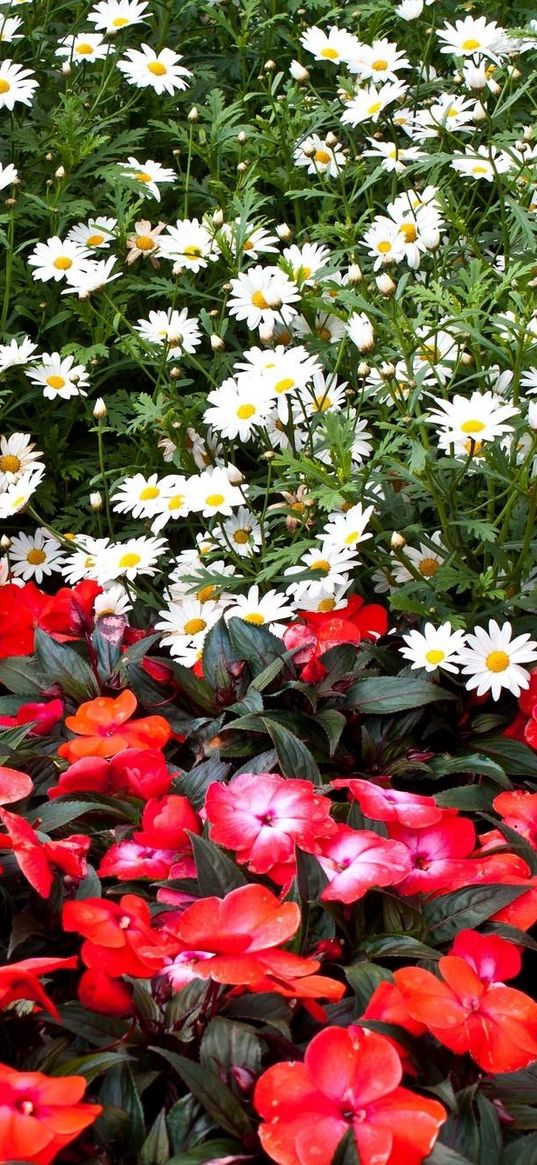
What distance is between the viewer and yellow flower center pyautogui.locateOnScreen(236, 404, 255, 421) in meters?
2.23

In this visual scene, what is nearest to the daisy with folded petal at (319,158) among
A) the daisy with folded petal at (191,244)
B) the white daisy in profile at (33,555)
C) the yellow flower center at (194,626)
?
the daisy with folded petal at (191,244)

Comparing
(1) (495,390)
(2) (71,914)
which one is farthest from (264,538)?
(2) (71,914)

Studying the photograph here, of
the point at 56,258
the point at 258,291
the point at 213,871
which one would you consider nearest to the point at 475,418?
the point at 258,291

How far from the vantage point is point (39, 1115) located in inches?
40.4

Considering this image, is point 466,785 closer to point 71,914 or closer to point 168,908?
point 168,908

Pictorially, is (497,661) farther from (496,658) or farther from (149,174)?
(149,174)

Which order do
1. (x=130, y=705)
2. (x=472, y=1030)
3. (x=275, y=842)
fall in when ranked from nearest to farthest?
(x=472, y=1030), (x=275, y=842), (x=130, y=705)

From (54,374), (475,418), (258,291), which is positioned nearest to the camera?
(475,418)

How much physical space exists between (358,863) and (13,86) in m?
2.10

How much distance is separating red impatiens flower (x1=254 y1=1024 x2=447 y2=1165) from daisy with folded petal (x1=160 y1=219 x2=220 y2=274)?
1887 mm

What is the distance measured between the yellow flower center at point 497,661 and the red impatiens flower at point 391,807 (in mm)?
427

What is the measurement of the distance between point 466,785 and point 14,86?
1.88 m

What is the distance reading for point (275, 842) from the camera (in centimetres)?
140

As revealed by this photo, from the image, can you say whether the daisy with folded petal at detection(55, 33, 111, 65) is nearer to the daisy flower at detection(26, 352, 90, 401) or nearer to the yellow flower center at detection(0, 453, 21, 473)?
the daisy flower at detection(26, 352, 90, 401)
